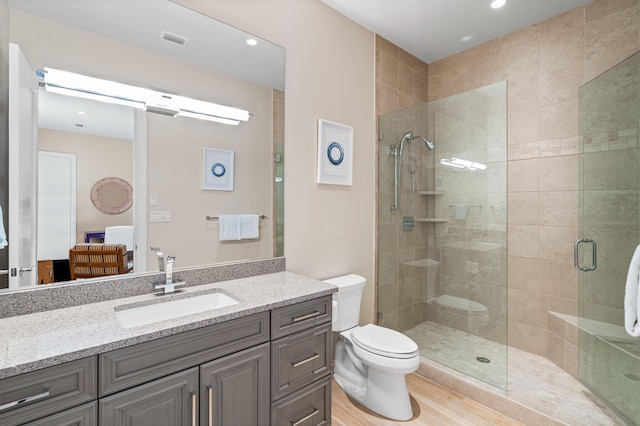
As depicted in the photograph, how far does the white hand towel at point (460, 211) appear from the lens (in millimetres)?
2369

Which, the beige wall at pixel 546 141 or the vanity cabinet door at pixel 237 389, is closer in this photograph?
the vanity cabinet door at pixel 237 389

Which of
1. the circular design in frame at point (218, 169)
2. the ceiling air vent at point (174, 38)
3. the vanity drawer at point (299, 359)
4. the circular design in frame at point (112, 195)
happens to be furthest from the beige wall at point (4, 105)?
the vanity drawer at point (299, 359)

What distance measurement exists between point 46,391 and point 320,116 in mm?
2028

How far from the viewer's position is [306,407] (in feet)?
5.06

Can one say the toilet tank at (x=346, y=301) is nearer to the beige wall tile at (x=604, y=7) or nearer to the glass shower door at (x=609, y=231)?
the glass shower door at (x=609, y=231)

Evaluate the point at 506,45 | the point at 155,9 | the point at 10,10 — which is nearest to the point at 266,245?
the point at 155,9

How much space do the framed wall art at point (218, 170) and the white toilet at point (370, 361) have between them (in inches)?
41.1

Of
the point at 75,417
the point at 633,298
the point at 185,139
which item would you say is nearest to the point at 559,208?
the point at 633,298

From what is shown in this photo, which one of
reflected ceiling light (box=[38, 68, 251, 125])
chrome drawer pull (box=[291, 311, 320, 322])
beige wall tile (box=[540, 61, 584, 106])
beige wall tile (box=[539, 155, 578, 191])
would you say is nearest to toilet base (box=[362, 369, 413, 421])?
chrome drawer pull (box=[291, 311, 320, 322])

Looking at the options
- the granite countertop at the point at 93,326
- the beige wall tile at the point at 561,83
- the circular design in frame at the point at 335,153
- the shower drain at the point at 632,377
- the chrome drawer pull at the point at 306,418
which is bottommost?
the chrome drawer pull at the point at 306,418

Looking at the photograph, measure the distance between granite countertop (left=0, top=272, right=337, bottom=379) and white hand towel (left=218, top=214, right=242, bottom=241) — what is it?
0.32 meters

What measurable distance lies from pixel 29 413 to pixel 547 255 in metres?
3.17

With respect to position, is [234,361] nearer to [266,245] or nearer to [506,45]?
[266,245]

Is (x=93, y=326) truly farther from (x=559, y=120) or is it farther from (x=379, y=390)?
(x=559, y=120)
